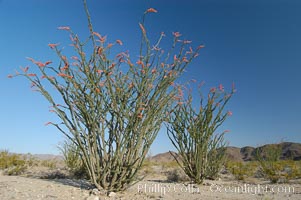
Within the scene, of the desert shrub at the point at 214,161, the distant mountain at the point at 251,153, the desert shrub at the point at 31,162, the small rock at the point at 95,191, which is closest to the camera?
the small rock at the point at 95,191

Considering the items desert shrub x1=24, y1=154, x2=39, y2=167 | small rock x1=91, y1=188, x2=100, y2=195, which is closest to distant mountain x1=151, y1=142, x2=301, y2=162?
desert shrub x1=24, y1=154, x2=39, y2=167

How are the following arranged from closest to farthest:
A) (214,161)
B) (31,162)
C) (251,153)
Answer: (214,161) < (31,162) < (251,153)

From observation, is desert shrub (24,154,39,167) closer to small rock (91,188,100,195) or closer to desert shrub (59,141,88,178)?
desert shrub (59,141,88,178)

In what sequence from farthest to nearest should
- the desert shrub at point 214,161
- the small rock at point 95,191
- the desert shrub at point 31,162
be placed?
1. the desert shrub at point 31,162
2. the desert shrub at point 214,161
3. the small rock at point 95,191

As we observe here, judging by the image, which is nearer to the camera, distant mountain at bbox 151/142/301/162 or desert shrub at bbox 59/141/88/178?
desert shrub at bbox 59/141/88/178

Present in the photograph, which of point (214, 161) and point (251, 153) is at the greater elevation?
point (251, 153)

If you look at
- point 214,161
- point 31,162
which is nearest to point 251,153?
point 31,162

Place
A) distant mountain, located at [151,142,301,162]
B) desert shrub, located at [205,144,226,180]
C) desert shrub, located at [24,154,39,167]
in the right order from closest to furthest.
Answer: desert shrub, located at [205,144,226,180], desert shrub, located at [24,154,39,167], distant mountain, located at [151,142,301,162]

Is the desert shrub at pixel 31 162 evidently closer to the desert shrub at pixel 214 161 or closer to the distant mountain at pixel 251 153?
the desert shrub at pixel 214 161

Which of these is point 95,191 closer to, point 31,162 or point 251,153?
point 31,162

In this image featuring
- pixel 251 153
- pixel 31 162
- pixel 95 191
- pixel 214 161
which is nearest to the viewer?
pixel 95 191

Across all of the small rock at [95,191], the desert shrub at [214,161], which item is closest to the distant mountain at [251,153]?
the desert shrub at [214,161]

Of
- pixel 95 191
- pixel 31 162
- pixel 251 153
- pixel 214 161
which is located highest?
pixel 251 153

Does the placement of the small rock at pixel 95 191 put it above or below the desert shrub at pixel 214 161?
below
